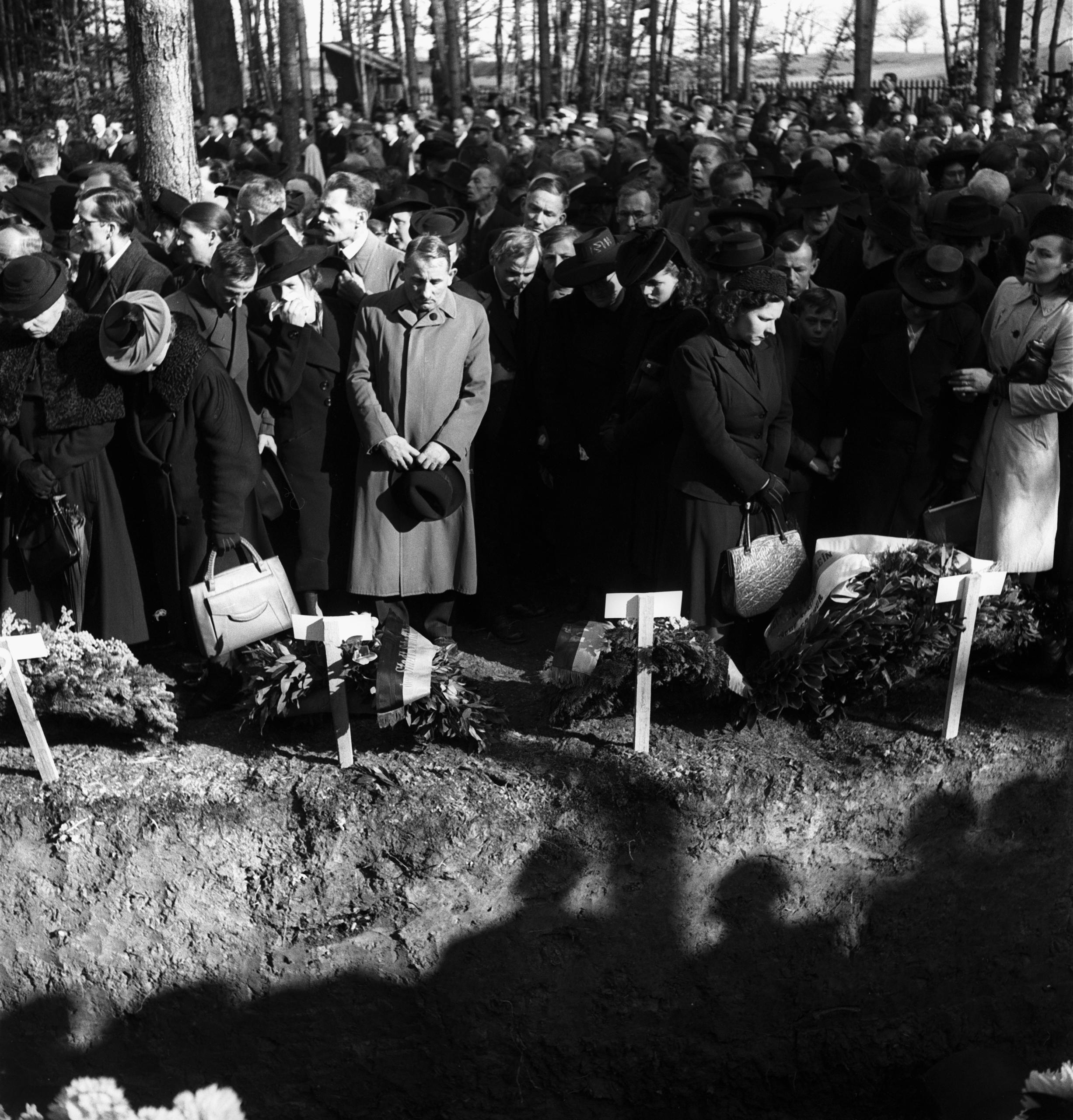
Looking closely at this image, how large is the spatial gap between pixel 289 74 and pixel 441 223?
12555 mm

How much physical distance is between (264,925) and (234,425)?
73.0 inches

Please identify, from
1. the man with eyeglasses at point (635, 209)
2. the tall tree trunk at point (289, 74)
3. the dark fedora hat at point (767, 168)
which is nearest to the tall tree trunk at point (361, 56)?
the tall tree trunk at point (289, 74)

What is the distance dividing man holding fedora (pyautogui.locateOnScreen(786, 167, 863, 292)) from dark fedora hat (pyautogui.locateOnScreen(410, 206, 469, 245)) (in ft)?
6.98

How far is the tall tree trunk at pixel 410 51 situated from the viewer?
25578mm

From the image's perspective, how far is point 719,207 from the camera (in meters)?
7.21

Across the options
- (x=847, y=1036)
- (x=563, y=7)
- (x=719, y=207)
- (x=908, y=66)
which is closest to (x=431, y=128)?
(x=719, y=207)

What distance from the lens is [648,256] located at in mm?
5305

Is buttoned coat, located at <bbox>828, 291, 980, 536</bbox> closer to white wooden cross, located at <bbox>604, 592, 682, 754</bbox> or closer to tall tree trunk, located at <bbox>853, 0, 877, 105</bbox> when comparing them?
white wooden cross, located at <bbox>604, 592, 682, 754</bbox>

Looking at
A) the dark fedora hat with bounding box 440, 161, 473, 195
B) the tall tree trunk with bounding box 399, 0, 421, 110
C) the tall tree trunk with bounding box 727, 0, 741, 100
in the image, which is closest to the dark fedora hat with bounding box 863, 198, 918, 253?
the dark fedora hat with bounding box 440, 161, 473, 195

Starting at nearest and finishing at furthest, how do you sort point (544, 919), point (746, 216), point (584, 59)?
point (544, 919) → point (746, 216) → point (584, 59)

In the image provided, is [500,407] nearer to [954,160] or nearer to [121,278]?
[121,278]

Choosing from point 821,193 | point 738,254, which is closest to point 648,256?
point 738,254

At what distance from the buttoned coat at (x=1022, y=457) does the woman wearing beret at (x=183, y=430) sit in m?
2.88

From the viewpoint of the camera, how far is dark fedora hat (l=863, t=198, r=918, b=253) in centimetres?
698
